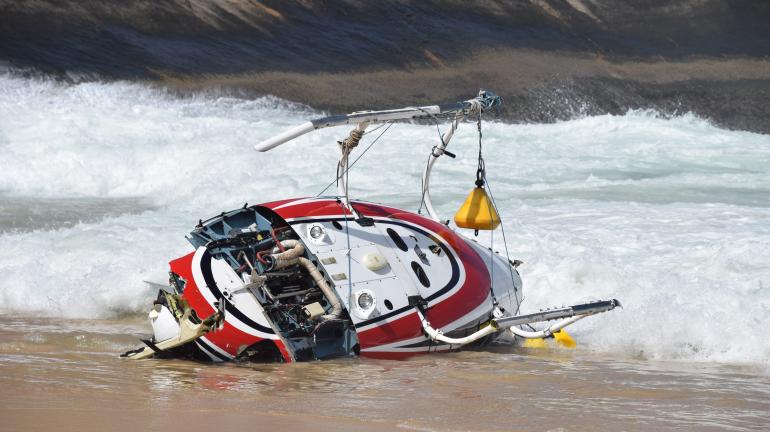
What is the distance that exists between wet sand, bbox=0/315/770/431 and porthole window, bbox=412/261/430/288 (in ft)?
2.32

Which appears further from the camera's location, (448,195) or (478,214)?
(448,195)

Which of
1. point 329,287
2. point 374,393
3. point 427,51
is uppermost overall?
point 427,51

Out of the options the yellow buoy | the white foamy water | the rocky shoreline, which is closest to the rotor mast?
the yellow buoy

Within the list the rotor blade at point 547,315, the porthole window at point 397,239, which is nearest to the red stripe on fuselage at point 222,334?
the porthole window at point 397,239

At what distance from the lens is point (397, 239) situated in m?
11.8

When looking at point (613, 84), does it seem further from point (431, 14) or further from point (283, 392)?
point (283, 392)

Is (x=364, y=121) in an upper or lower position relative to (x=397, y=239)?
upper

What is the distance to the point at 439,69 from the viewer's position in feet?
136

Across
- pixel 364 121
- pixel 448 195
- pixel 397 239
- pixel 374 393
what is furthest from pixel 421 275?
pixel 448 195

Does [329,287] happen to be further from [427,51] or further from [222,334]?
[427,51]

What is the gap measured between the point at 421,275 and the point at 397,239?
17.2 inches

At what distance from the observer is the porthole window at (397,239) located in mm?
11742

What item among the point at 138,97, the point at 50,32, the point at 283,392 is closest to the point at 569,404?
the point at 283,392

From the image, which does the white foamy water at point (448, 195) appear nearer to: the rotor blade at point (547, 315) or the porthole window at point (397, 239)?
the rotor blade at point (547, 315)
